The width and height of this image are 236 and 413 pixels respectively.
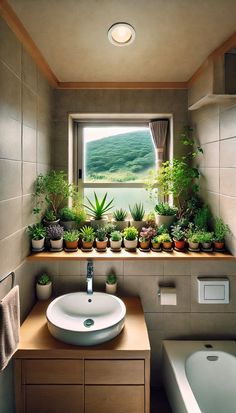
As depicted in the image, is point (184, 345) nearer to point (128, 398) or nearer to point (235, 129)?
point (128, 398)

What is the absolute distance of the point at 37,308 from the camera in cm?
190

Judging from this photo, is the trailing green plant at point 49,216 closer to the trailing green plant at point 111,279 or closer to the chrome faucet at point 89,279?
the chrome faucet at point 89,279

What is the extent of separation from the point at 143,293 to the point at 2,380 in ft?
3.31

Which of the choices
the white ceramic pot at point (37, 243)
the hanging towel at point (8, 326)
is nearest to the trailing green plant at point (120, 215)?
the white ceramic pot at point (37, 243)

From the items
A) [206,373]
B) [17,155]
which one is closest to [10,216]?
[17,155]

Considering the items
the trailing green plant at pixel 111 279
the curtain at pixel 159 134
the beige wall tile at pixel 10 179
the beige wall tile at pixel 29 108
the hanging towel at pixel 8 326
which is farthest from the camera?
the curtain at pixel 159 134

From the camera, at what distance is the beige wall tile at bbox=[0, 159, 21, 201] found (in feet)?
4.75

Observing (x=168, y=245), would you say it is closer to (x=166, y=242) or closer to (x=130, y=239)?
(x=166, y=242)

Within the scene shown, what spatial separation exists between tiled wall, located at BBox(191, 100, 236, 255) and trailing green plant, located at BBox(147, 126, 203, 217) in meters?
0.09

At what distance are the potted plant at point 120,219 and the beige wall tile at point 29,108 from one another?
92 cm

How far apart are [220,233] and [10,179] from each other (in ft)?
4.58

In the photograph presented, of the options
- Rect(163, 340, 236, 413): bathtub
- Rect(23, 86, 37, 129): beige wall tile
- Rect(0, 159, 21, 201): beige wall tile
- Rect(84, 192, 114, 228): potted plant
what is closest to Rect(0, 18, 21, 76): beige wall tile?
Rect(23, 86, 37, 129): beige wall tile

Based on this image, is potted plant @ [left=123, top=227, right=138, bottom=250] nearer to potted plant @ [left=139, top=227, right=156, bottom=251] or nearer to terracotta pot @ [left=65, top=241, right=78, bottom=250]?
potted plant @ [left=139, top=227, right=156, bottom=251]

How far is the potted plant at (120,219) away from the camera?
7.54 ft
